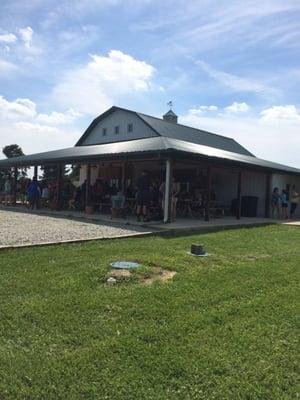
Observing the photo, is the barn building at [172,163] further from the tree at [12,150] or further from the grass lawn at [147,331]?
the tree at [12,150]

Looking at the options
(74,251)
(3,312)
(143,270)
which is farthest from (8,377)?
(74,251)

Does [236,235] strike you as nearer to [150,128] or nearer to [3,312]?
[3,312]

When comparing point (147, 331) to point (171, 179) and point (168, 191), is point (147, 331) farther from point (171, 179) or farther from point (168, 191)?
point (171, 179)

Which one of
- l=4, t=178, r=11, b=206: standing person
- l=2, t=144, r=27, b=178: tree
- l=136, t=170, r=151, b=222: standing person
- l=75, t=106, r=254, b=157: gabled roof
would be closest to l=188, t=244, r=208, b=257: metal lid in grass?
l=136, t=170, r=151, b=222: standing person

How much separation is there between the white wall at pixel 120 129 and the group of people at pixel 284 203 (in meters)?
7.66

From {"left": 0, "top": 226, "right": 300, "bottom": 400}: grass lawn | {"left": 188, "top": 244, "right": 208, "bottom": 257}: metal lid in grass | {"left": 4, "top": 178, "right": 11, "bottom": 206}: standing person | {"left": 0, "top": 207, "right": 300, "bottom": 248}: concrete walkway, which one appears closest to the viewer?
{"left": 0, "top": 226, "right": 300, "bottom": 400}: grass lawn

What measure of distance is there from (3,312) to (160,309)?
5.27 feet

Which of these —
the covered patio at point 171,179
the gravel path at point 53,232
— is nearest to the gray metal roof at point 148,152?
the covered patio at point 171,179

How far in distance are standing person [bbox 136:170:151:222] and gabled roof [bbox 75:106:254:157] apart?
421 inches

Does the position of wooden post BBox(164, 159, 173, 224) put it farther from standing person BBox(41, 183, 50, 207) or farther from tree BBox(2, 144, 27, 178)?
tree BBox(2, 144, 27, 178)

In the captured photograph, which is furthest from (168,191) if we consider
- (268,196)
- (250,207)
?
(268,196)

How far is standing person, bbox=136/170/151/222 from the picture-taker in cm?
1439

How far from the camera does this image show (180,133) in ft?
88.7

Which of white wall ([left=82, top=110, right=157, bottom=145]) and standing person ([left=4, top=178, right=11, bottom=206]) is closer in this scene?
→ standing person ([left=4, top=178, right=11, bottom=206])
